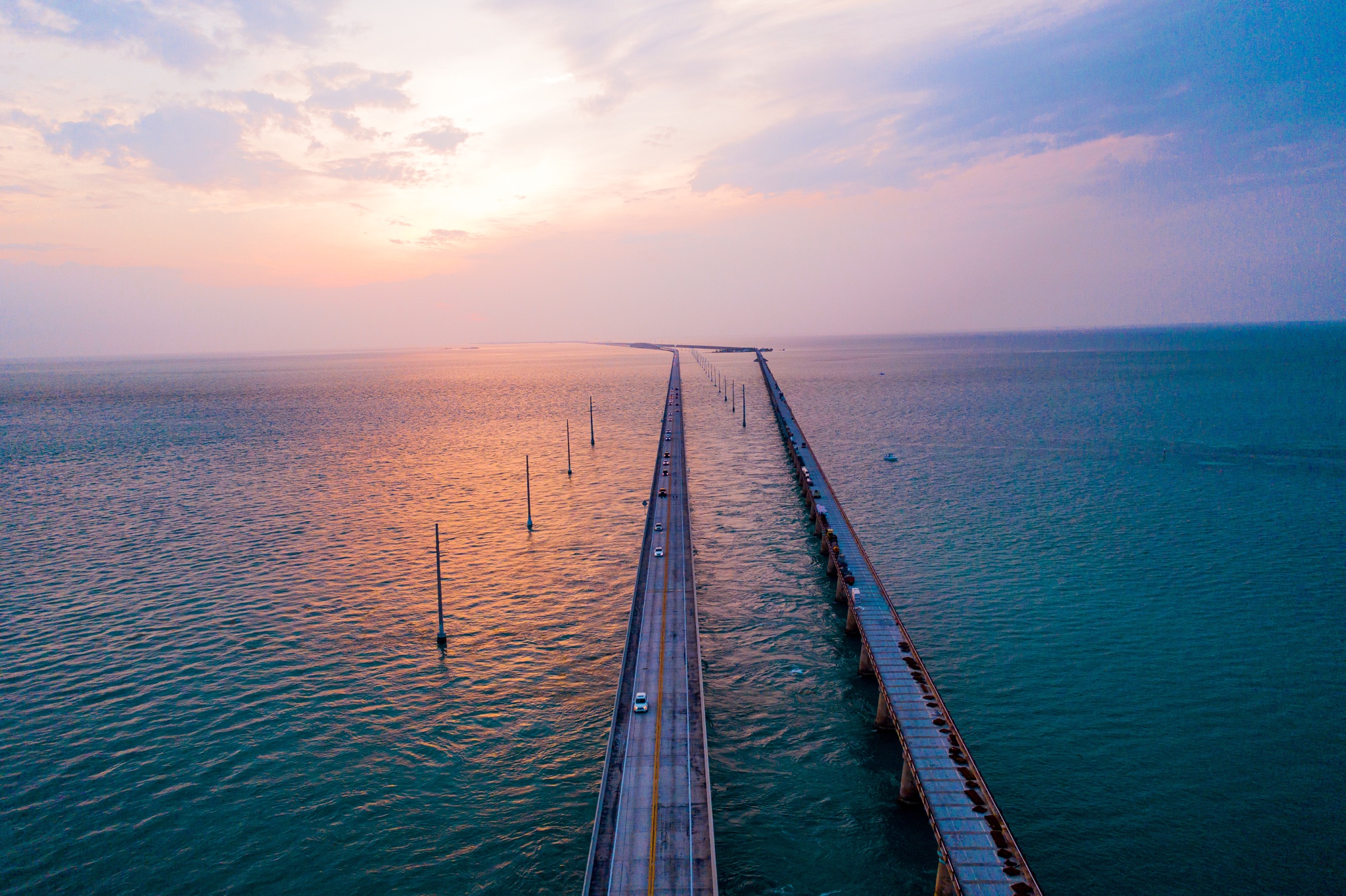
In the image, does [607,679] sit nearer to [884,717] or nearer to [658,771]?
[658,771]

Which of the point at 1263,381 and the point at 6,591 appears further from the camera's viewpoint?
the point at 1263,381

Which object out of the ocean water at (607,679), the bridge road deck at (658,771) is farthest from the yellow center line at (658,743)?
the ocean water at (607,679)

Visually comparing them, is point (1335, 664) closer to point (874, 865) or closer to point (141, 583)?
point (874, 865)

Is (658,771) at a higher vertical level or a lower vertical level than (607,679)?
higher

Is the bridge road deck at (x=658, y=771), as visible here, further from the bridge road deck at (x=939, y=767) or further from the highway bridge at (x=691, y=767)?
the bridge road deck at (x=939, y=767)

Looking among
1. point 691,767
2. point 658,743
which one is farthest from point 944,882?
point 658,743

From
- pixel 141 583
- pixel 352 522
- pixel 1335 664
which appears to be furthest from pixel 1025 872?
pixel 352 522

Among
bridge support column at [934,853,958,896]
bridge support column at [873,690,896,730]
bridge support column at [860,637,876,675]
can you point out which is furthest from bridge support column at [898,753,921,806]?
bridge support column at [860,637,876,675]

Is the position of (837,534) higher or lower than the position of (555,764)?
higher
